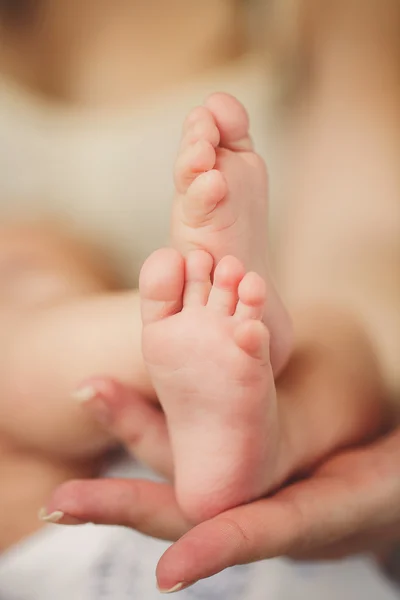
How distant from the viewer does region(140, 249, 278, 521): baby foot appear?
323mm

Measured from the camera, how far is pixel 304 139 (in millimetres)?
670

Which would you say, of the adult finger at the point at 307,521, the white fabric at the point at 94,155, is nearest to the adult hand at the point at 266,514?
the adult finger at the point at 307,521

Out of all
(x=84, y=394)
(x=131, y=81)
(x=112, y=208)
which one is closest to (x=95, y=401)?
(x=84, y=394)

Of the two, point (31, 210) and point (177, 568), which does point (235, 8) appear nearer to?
point (31, 210)

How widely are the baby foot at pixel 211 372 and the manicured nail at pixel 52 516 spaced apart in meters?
0.07

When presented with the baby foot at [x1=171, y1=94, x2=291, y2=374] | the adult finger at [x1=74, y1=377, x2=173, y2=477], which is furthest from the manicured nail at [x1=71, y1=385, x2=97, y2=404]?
the baby foot at [x1=171, y1=94, x2=291, y2=374]

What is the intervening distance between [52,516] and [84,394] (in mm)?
79

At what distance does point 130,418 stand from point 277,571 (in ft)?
0.42

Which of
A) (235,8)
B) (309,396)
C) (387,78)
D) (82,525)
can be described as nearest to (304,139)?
(387,78)

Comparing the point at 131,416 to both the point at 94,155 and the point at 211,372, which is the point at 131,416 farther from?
the point at 94,155

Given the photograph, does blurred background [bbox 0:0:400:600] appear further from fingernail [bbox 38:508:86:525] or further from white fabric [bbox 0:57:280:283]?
fingernail [bbox 38:508:86:525]

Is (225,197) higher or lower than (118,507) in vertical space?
higher

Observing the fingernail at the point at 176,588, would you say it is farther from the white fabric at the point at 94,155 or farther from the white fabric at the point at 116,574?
the white fabric at the point at 94,155

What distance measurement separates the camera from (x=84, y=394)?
1.35ft
